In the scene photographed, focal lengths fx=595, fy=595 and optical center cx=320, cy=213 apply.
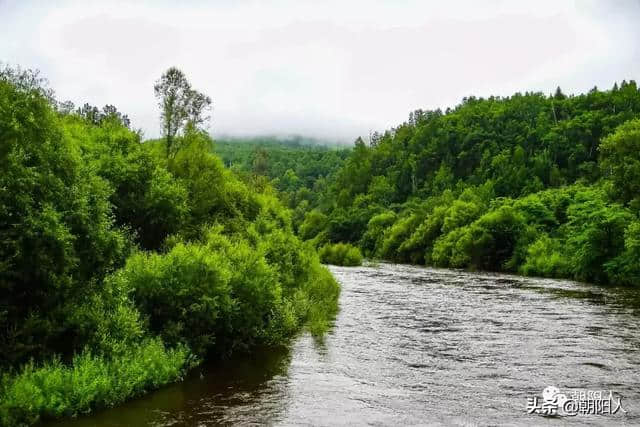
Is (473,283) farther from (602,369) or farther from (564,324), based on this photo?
(602,369)

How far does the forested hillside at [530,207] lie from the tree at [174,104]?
4527 centimetres

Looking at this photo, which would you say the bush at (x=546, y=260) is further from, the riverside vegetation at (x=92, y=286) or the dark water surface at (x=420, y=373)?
the riverside vegetation at (x=92, y=286)

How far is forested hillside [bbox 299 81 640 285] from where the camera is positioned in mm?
67188

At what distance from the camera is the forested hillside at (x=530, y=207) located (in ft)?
220

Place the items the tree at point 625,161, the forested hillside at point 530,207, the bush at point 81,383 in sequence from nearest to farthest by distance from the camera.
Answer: the bush at point 81,383, the tree at point 625,161, the forested hillside at point 530,207

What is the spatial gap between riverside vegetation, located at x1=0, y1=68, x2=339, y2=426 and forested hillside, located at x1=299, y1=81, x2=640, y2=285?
4528cm

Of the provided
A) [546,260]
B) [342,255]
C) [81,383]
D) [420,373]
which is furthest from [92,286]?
[342,255]

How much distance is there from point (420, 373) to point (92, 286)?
1423cm

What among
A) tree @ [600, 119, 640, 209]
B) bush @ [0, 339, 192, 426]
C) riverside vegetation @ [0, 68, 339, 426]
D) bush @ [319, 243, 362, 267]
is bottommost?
bush @ [319, 243, 362, 267]

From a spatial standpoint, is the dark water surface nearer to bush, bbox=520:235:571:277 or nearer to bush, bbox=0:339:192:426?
bush, bbox=0:339:192:426

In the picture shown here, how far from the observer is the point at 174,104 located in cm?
4709

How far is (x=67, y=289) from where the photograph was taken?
67.9 ft

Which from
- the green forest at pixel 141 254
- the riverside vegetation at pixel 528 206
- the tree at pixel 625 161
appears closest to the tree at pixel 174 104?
the green forest at pixel 141 254

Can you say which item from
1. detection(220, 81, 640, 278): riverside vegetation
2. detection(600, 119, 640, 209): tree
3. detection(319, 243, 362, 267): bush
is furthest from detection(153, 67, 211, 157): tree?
detection(319, 243, 362, 267): bush
